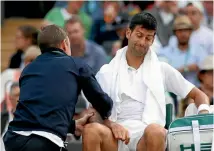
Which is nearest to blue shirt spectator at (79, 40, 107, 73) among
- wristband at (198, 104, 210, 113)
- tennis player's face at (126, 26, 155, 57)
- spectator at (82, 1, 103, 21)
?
spectator at (82, 1, 103, 21)

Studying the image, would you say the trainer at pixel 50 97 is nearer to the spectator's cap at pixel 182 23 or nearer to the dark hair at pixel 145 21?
the dark hair at pixel 145 21

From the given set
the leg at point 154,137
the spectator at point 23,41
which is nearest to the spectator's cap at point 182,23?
the spectator at point 23,41

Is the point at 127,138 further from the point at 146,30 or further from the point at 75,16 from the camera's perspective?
the point at 75,16

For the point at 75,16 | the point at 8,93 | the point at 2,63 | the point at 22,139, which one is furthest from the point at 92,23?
the point at 22,139

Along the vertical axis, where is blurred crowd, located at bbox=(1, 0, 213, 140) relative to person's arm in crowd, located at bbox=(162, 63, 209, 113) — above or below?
above

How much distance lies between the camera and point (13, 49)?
12664 mm

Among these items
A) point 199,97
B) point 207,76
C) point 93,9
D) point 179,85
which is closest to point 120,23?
point 93,9

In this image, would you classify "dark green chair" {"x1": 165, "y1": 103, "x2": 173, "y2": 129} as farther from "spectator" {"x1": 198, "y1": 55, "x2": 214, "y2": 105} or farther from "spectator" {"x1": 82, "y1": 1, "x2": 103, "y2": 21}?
"spectator" {"x1": 82, "y1": 1, "x2": 103, "y2": 21}

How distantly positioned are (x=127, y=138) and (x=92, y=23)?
5.46 meters

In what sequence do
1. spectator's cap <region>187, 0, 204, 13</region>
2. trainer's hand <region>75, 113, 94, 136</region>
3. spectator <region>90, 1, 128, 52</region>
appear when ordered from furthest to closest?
spectator <region>90, 1, 128, 52</region> < spectator's cap <region>187, 0, 204, 13</region> < trainer's hand <region>75, 113, 94, 136</region>

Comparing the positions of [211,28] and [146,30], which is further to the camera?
[211,28]

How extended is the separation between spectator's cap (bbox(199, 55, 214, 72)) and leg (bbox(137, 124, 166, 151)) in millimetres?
3150

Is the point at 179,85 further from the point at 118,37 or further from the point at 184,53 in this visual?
the point at 118,37

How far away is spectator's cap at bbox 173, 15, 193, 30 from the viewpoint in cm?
1023
